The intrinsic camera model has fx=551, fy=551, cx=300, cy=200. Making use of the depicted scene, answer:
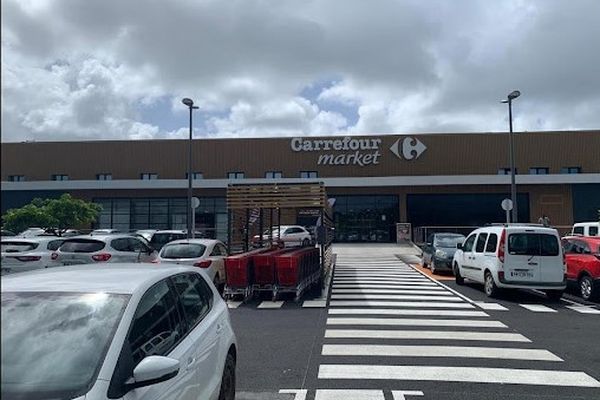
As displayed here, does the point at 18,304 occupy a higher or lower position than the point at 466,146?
lower

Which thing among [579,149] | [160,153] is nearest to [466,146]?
[579,149]

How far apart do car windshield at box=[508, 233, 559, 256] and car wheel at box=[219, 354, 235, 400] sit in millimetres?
10427

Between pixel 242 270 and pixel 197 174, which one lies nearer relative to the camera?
pixel 242 270

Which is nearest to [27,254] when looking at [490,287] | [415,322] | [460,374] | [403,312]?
[403,312]

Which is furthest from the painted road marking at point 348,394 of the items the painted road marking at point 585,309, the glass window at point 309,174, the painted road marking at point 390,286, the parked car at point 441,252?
the glass window at point 309,174

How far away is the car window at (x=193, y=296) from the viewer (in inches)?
175

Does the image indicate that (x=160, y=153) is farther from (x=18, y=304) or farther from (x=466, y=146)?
(x=18, y=304)

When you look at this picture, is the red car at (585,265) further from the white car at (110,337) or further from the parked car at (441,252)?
the white car at (110,337)

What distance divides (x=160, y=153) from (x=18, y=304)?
4236 cm

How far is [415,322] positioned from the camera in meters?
10.7

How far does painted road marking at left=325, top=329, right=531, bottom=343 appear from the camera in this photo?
30.1 feet

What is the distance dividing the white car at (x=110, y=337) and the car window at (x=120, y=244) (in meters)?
11.4

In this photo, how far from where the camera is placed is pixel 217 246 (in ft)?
51.2

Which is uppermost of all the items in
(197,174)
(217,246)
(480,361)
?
(197,174)
